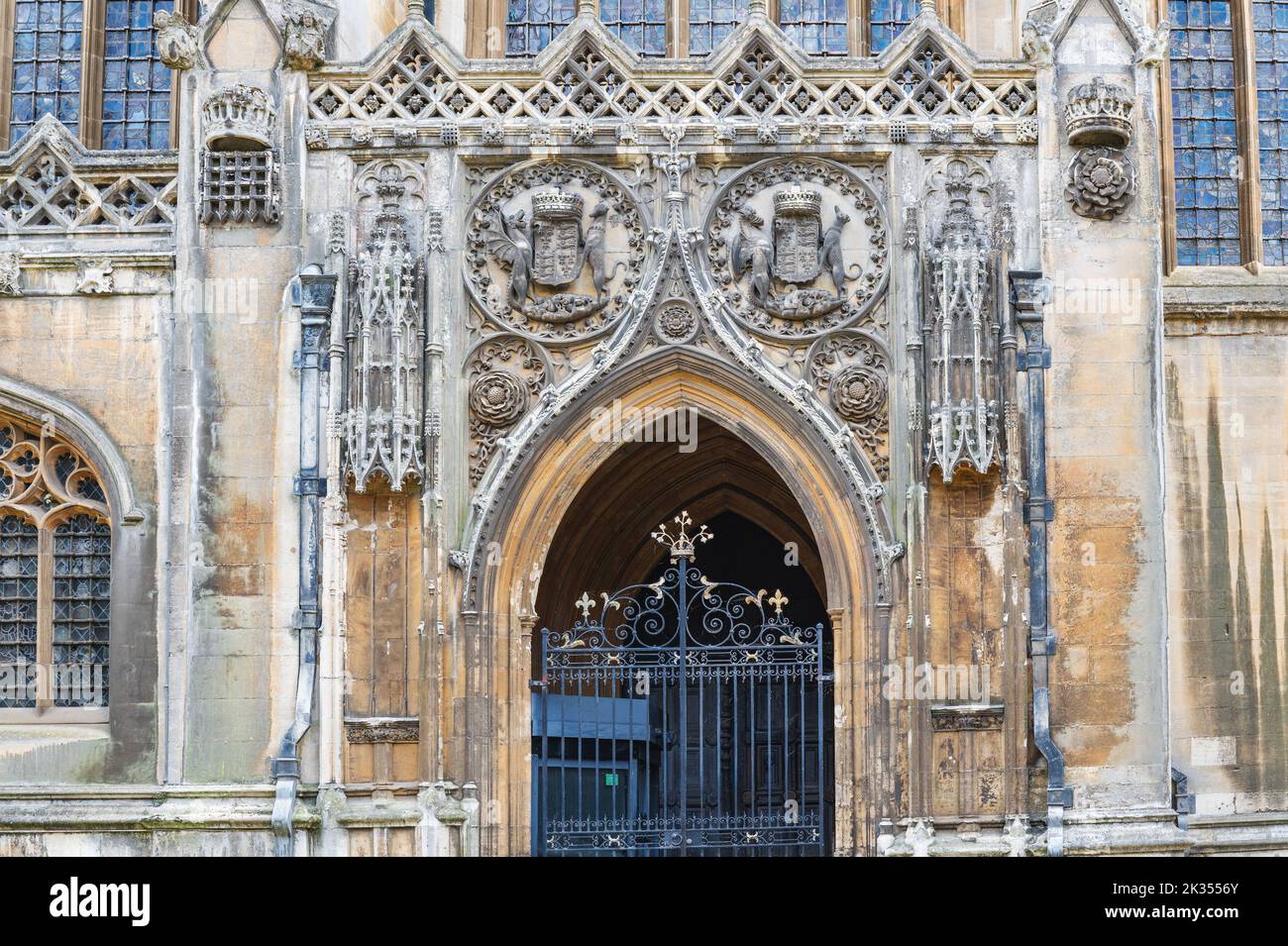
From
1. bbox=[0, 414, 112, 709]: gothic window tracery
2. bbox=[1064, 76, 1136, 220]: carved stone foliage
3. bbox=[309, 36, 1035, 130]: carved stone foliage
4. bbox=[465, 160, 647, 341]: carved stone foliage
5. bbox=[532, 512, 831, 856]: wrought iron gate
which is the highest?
bbox=[309, 36, 1035, 130]: carved stone foliage

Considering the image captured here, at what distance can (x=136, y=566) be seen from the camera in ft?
57.7

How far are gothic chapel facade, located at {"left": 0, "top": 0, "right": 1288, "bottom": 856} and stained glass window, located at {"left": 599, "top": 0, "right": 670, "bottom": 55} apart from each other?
2521mm

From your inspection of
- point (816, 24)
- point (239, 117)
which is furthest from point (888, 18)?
point (239, 117)

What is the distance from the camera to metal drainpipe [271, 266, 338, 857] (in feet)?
54.4

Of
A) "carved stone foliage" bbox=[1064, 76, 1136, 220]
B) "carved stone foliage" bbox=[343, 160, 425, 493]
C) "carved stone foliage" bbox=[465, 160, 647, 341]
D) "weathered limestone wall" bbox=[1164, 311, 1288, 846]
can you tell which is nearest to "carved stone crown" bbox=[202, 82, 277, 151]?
"carved stone foliage" bbox=[343, 160, 425, 493]

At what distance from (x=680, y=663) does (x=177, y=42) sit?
635 cm

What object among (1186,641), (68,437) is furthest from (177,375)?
(1186,641)

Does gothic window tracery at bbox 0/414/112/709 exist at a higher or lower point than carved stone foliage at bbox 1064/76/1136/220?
lower

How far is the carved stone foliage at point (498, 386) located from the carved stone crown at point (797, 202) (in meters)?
2.22

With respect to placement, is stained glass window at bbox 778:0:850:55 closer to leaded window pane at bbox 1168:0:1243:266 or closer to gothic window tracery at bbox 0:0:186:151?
leaded window pane at bbox 1168:0:1243:266

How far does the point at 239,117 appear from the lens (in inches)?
680

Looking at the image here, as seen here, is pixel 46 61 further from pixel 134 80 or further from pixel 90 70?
pixel 134 80
